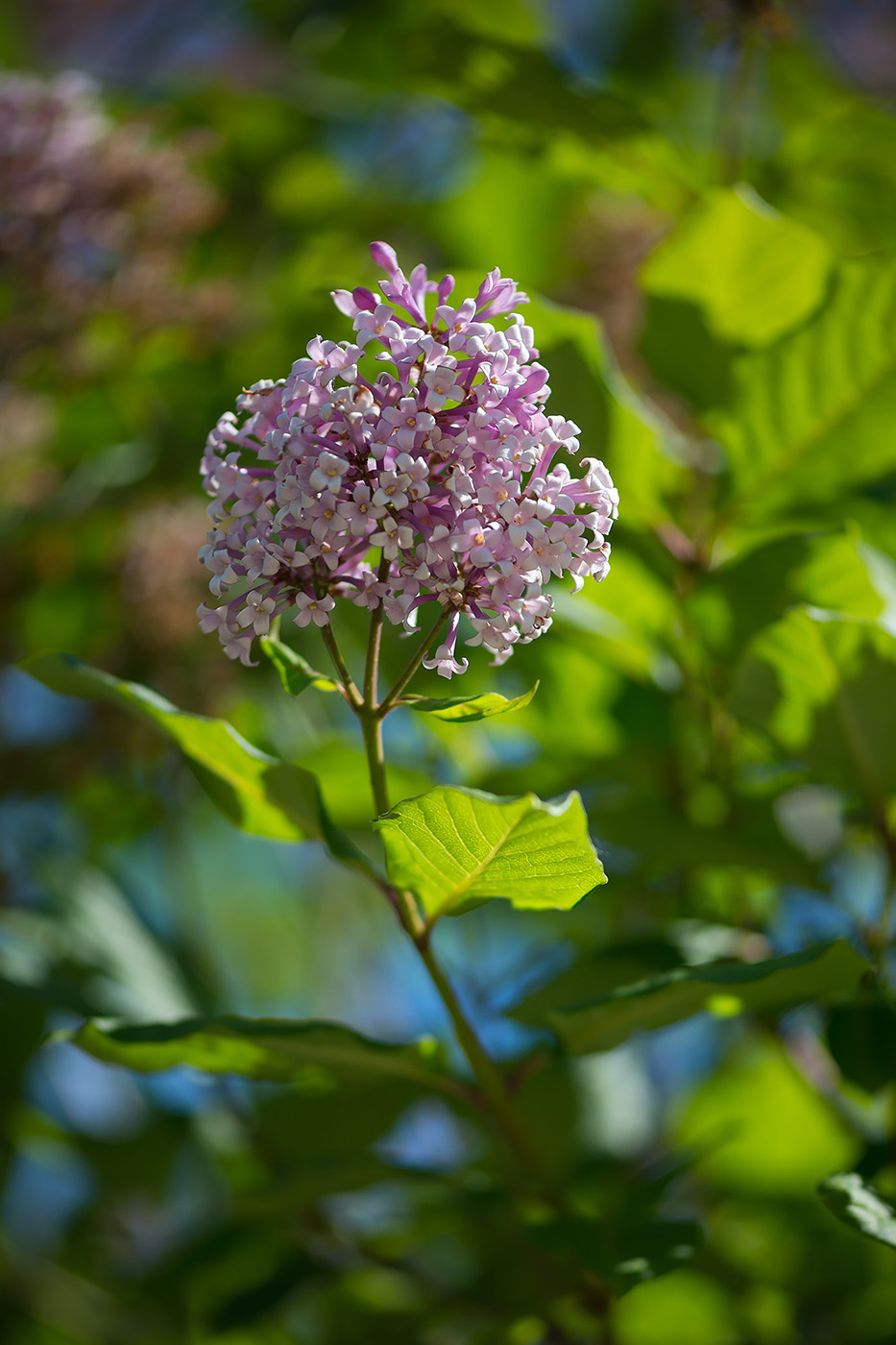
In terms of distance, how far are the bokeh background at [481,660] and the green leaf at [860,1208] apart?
0.32 ft

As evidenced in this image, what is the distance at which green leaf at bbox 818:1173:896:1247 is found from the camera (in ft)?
2.52

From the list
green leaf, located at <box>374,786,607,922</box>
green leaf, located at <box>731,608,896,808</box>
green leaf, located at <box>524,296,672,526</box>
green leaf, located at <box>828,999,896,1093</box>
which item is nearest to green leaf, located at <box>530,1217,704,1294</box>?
green leaf, located at <box>828,999,896,1093</box>

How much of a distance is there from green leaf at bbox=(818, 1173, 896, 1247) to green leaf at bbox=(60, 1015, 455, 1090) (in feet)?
0.93

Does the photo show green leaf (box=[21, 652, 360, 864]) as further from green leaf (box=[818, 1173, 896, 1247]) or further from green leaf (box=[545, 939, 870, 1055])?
green leaf (box=[818, 1173, 896, 1247])

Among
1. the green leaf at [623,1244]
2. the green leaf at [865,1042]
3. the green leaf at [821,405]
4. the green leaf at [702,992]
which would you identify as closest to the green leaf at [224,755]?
the green leaf at [702,992]

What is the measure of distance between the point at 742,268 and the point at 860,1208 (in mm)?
806

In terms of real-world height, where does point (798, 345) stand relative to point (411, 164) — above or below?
above

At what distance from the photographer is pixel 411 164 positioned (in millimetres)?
2389

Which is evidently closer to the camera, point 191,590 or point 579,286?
point 191,590

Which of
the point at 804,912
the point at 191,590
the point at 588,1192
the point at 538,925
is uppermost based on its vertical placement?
the point at 191,590

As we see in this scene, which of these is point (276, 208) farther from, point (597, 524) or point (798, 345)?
point (597, 524)

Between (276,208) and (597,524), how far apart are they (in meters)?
1.51

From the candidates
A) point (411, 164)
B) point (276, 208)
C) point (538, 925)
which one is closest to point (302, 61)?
point (276, 208)

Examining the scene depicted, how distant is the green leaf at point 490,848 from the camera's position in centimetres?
67
